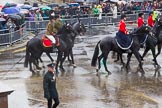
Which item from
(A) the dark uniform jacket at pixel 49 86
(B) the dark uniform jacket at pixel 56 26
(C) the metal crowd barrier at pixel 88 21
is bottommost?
(A) the dark uniform jacket at pixel 49 86

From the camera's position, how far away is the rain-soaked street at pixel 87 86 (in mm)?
15633

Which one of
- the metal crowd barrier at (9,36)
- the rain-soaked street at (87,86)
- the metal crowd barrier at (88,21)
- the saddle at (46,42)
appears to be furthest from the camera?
the metal crowd barrier at (88,21)

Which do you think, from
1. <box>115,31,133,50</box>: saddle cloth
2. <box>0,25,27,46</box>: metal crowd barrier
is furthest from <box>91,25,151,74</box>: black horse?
<box>0,25,27,46</box>: metal crowd barrier

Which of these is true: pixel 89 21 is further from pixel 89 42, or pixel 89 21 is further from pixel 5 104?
pixel 5 104

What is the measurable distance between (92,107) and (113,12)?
1094 inches

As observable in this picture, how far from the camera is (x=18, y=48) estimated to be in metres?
27.9

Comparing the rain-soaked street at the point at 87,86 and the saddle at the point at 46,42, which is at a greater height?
the saddle at the point at 46,42

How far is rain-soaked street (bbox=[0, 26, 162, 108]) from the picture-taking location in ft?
51.3

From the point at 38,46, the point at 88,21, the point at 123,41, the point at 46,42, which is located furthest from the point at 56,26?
the point at 88,21

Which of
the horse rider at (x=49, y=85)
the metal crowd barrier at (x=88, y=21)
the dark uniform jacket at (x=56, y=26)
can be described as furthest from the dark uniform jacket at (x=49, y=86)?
the metal crowd barrier at (x=88, y=21)

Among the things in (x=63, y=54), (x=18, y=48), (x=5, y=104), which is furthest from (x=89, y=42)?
(x=5, y=104)

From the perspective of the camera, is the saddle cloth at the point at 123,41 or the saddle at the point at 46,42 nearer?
the saddle cloth at the point at 123,41

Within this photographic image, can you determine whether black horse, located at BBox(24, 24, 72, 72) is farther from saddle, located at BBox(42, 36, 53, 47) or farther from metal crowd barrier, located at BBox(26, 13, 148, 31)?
metal crowd barrier, located at BBox(26, 13, 148, 31)

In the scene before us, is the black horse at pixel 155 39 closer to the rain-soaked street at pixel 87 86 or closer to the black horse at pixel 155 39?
the black horse at pixel 155 39
